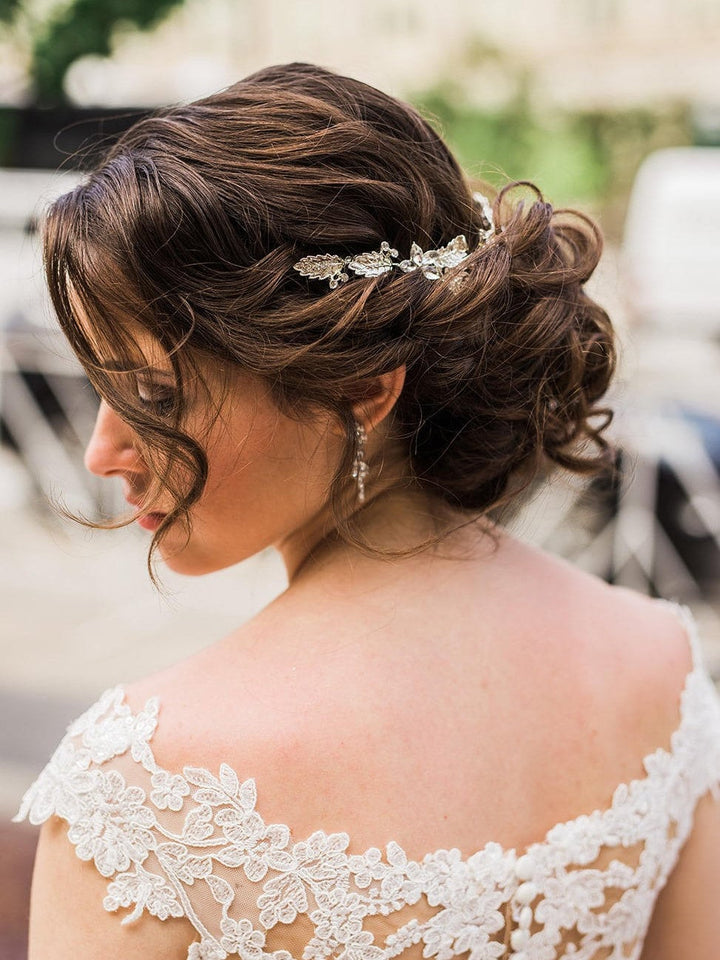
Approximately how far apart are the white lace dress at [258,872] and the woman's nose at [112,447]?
11.7 inches

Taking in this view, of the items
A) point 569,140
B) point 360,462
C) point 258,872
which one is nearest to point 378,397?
point 360,462

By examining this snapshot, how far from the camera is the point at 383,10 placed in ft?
71.9

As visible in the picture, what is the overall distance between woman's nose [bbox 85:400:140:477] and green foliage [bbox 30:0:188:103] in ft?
8.57

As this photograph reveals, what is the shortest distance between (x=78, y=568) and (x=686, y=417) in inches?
140

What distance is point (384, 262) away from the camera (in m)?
1.25

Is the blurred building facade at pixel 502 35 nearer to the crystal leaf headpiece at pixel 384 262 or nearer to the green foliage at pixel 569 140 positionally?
the green foliage at pixel 569 140

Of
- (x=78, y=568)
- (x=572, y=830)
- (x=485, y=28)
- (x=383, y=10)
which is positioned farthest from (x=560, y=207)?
(x=383, y=10)

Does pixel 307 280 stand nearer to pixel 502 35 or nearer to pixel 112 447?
pixel 112 447

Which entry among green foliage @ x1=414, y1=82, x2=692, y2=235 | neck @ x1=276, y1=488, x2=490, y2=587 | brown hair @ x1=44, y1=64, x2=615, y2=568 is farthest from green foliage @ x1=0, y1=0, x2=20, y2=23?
green foliage @ x1=414, y1=82, x2=692, y2=235

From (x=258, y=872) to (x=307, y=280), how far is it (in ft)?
2.21

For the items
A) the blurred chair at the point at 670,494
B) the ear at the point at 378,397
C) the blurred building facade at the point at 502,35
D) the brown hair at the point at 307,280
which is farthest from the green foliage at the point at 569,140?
the ear at the point at 378,397

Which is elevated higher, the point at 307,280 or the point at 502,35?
the point at 307,280

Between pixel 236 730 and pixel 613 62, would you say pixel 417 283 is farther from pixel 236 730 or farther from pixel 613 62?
pixel 613 62

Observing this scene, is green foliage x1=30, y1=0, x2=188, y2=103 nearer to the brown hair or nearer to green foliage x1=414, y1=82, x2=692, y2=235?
the brown hair
